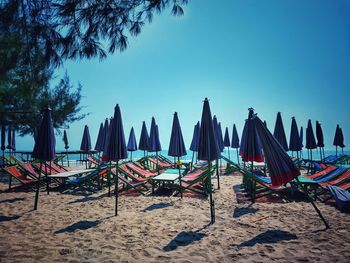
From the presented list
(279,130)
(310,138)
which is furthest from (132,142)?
(310,138)

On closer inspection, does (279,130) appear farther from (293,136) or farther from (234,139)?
(234,139)

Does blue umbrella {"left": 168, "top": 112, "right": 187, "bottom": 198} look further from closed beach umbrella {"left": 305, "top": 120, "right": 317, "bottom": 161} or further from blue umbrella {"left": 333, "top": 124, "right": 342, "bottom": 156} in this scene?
blue umbrella {"left": 333, "top": 124, "right": 342, "bottom": 156}

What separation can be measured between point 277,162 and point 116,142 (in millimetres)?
3783

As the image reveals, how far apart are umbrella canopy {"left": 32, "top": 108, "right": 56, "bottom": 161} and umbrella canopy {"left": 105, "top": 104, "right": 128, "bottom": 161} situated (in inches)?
66.7

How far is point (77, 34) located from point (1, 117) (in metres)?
9.52

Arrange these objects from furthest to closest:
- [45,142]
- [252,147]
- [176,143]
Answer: [176,143] < [252,147] < [45,142]

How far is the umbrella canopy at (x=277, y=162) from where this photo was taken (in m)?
3.86

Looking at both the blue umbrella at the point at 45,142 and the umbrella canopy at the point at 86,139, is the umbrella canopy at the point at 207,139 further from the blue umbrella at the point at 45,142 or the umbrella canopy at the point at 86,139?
the umbrella canopy at the point at 86,139

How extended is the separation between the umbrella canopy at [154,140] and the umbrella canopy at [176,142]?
10.3 feet

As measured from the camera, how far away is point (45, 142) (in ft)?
18.1

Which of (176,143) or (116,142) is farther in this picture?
(176,143)

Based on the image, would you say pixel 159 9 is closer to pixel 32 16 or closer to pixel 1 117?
pixel 32 16

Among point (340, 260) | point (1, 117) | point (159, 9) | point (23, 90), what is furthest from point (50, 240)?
point (1, 117)

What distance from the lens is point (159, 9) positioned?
438cm
